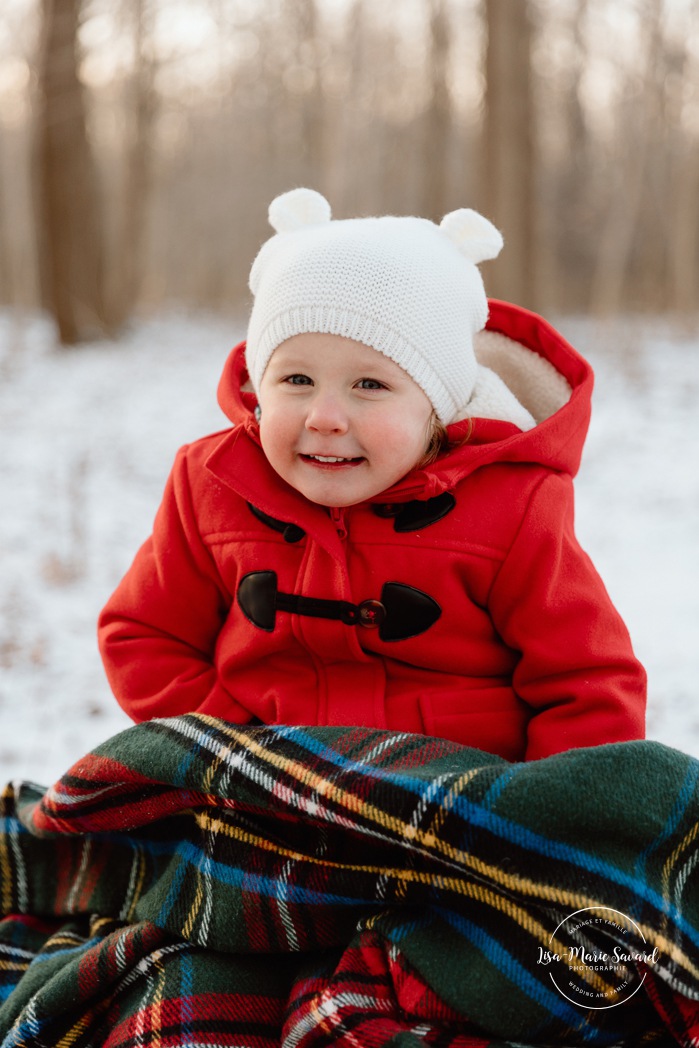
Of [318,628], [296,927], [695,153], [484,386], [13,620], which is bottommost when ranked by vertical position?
[13,620]

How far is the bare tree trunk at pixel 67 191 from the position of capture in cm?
1043

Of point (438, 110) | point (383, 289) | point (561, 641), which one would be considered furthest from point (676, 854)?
point (438, 110)

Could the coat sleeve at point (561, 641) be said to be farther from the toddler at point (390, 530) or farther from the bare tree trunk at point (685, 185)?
the bare tree trunk at point (685, 185)

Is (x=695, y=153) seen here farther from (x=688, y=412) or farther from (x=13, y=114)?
(x=13, y=114)

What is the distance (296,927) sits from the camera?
1377 mm

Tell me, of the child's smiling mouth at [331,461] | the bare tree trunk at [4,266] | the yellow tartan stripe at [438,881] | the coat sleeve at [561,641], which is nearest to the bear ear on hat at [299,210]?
the child's smiling mouth at [331,461]

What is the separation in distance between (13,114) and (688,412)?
568 inches

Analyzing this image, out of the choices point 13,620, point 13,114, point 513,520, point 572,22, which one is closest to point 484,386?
point 513,520

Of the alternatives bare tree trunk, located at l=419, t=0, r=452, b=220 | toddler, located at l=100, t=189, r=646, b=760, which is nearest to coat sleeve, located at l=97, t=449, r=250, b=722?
toddler, located at l=100, t=189, r=646, b=760

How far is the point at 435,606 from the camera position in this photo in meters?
1.63

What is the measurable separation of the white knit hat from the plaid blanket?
633mm

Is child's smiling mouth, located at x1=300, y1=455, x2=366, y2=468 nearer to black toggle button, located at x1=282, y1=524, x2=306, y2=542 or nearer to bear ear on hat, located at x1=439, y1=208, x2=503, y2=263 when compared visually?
black toggle button, located at x1=282, y1=524, x2=306, y2=542

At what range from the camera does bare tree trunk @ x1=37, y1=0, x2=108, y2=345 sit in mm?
10430

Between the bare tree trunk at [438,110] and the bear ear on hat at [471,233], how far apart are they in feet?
50.2
